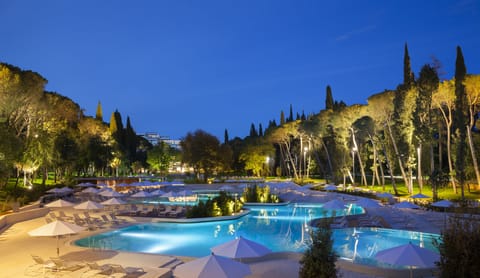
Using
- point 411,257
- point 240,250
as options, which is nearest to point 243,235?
point 240,250

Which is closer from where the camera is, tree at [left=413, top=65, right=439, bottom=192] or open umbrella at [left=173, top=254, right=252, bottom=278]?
open umbrella at [left=173, top=254, right=252, bottom=278]

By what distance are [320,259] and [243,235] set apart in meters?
10.0

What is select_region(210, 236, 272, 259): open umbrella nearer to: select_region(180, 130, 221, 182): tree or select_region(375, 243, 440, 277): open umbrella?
select_region(375, 243, 440, 277): open umbrella

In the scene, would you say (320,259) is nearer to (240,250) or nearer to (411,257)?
(240,250)

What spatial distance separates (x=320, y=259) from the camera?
23.7ft

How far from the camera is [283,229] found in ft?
61.1

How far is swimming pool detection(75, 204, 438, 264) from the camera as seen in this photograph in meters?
14.2

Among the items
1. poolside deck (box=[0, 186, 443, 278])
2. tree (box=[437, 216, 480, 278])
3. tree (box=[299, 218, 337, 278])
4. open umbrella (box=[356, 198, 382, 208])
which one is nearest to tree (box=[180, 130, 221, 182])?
open umbrella (box=[356, 198, 382, 208])

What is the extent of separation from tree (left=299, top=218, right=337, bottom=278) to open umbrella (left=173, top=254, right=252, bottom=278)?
4.22 ft

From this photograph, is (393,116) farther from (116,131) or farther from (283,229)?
(116,131)

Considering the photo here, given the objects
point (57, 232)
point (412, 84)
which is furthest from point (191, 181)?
point (57, 232)

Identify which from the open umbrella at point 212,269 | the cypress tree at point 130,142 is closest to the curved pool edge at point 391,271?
the open umbrella at point 212,269

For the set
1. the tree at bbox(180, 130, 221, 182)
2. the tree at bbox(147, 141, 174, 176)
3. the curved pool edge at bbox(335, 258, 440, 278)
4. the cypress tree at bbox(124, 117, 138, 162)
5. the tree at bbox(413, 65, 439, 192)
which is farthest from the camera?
the cypress tree at bbox(124, 117, 138, 162)

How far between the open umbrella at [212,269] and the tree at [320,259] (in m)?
1.29
